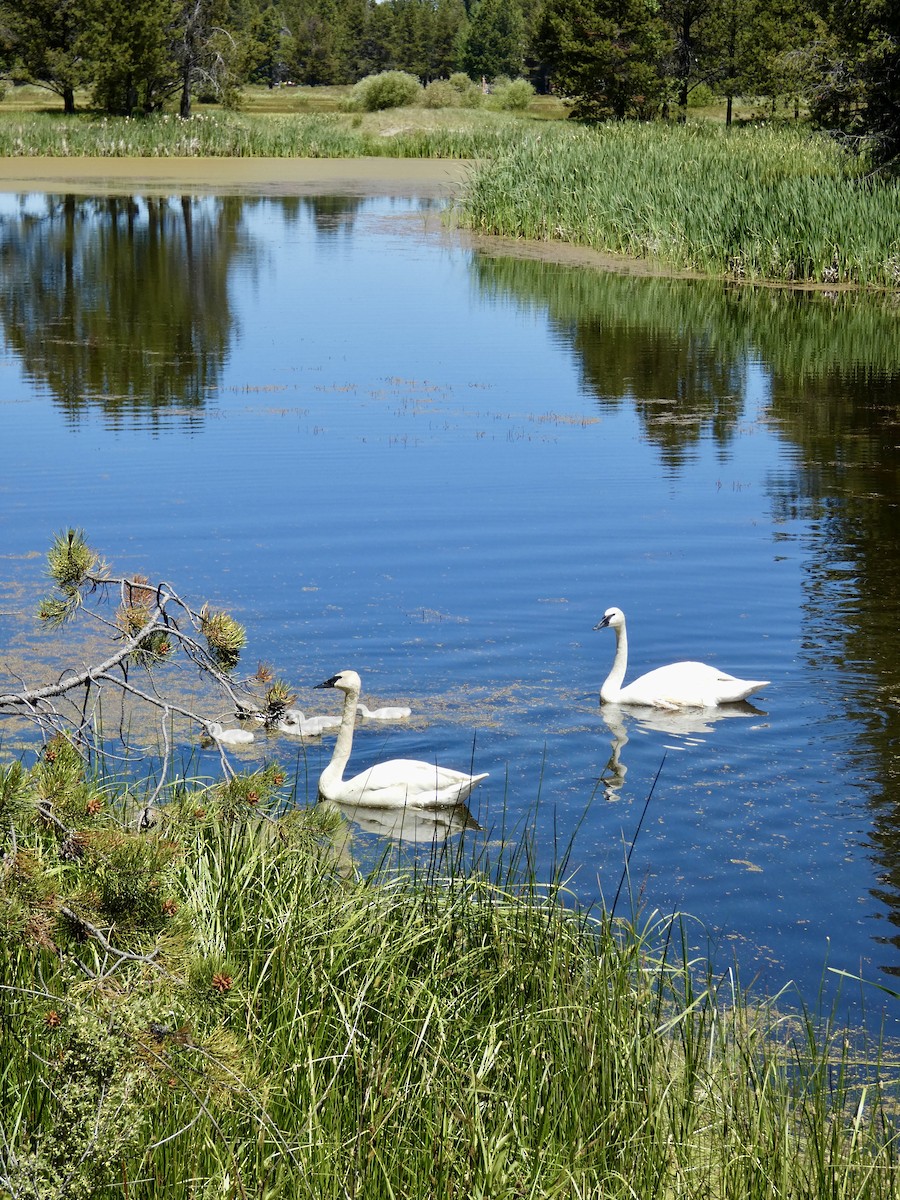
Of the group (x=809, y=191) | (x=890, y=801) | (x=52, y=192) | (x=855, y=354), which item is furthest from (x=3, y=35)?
(x=890, y=801)

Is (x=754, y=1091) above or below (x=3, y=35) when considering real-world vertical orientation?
below

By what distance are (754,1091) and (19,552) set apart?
747 cm

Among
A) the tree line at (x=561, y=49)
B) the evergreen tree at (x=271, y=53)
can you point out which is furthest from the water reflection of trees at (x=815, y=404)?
the evergreen tree at (x=271, y=53)

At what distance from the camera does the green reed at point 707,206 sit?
2339 cm

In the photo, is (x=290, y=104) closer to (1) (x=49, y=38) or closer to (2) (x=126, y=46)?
(1) (x=49, y=38)

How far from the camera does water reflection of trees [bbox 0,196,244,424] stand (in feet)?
56.2

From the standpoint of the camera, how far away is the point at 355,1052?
386cm

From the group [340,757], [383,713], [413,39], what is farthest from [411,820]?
[413,39]

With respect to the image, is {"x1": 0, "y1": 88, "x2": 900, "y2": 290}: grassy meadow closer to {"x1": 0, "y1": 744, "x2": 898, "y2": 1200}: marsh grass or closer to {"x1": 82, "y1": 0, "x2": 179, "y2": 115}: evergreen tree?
{"x1": 82, "y1": 0, "x2": 179, "y2": 115}: evergreen tree

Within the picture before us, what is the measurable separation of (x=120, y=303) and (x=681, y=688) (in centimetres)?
1632

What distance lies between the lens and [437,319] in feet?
70.2

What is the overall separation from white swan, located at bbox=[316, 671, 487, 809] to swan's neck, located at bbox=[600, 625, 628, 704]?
137cm

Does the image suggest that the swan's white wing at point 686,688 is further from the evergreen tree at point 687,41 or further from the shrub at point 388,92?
the shrub at point 388,92

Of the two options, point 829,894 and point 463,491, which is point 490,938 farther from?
point 463,491
